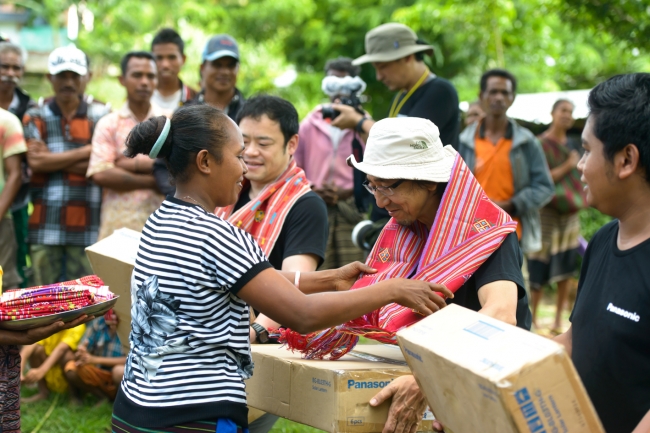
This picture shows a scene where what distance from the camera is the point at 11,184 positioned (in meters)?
5.25

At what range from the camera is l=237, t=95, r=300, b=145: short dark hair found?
3.59 meters

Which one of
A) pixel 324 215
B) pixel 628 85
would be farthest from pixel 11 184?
pixel 628 85

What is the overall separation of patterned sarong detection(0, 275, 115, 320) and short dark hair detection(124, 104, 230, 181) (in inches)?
23.4

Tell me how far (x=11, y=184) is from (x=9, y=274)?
2.21ft

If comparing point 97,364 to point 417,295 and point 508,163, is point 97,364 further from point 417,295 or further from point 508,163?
point 508,163

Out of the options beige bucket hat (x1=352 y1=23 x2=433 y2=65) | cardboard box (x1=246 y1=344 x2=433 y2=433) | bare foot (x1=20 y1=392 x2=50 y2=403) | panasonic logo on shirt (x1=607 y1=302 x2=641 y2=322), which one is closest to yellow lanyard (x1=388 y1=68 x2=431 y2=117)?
beige bucket hat (x1=352 y1=23 x2=433 y2=65)

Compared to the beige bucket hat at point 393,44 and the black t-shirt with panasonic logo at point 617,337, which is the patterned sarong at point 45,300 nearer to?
the black t-shirt with panasonic logo at point 617,337

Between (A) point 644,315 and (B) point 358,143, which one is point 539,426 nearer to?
(A) point 644,315

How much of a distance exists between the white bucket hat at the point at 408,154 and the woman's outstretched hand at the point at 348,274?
0.38m

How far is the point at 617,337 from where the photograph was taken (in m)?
2.03

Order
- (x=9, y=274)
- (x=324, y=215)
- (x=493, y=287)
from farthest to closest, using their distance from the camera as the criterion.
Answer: (x=9, y=274) < (x=324, y=215) < (x=493, y=287)

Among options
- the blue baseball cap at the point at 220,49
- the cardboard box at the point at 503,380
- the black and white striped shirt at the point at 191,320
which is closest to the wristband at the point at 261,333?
the black and white striped shirt at the point at 191,320

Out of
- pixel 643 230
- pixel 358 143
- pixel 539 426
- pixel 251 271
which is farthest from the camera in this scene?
pixel 358 143

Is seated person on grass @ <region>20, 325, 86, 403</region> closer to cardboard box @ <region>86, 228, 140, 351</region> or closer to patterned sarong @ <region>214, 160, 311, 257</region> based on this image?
cardboard box @ <region>86, 228, 140, 351</region>
